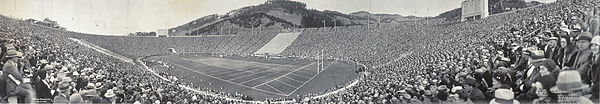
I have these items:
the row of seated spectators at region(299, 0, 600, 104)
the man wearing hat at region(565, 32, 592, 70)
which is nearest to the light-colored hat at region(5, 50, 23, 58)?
the row of seated spectators at region(299, 0, 600, 104)

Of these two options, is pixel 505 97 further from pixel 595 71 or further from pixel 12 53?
pixel 12 53

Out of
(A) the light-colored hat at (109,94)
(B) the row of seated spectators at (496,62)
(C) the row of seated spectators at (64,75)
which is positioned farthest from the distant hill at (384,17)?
(A) the light-colored hat at (109,94)

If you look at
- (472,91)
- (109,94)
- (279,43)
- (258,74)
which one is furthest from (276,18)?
(472,91)

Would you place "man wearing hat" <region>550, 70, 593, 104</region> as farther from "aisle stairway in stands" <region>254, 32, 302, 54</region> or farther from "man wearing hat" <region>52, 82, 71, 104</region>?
"man wearing hat" <region>52, 82, 71, 104</region>

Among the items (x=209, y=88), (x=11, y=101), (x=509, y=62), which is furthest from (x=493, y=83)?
(x=11, y=101)

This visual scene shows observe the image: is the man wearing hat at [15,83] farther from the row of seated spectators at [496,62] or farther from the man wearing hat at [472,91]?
the man wearing hat at [472,91]

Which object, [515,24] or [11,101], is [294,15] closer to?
[515,24]
